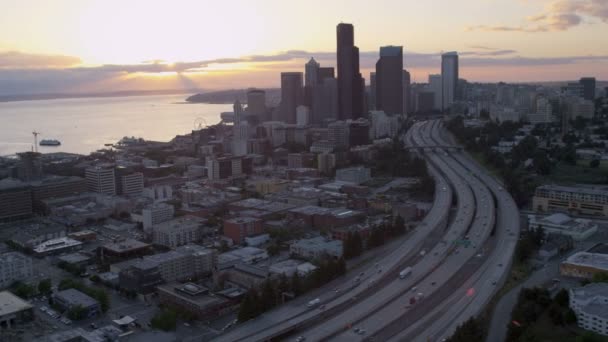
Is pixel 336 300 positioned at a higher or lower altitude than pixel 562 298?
lower

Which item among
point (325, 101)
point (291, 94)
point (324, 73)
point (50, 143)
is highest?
point (324, 73)

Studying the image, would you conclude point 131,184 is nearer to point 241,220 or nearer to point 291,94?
point 241,220

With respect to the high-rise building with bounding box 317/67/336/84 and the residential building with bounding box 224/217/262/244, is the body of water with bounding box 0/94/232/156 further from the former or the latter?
the residential building with bounding box 224/217/262/244

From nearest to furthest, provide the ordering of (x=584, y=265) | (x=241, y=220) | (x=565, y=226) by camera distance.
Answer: (x=584, y=265) → (x=565, y=226) → (x=241, y=220)

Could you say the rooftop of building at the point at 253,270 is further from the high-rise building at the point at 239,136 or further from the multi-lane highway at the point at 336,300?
the high-rise building at the point at 239,136

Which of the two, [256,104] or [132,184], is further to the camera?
[256,104]

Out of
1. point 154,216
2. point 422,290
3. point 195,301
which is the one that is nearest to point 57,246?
point 154,216
